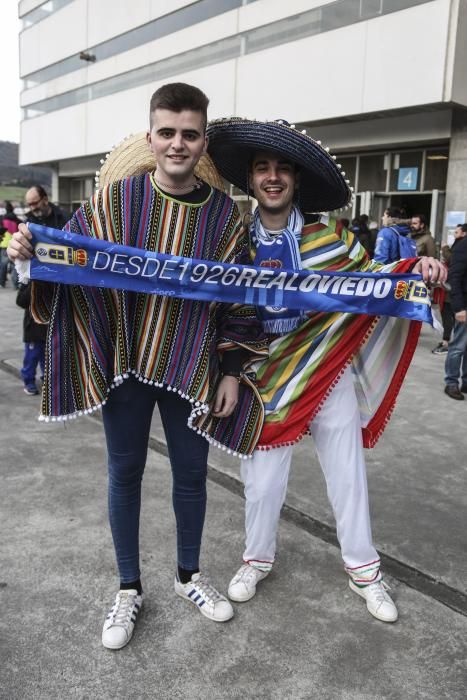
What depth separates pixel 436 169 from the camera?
12.9m

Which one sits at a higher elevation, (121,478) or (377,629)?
(121,478)

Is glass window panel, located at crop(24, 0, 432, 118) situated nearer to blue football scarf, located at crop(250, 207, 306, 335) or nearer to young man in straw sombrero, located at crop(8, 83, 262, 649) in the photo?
blue football scarf, located at crop(250, 207, 306, 335)

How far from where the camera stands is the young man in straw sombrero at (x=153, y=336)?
80.3 inches

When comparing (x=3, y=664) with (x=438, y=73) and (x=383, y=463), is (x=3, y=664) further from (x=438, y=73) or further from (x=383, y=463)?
(x=438, y=73)

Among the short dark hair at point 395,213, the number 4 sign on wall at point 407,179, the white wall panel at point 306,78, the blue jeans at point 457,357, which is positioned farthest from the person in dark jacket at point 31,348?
the number 4 sign on wall at point 407,179

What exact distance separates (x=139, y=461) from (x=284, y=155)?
48.8 inches

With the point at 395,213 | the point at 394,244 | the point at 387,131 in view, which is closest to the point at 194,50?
the point at 387,131

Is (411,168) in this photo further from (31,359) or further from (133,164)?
(133,164)

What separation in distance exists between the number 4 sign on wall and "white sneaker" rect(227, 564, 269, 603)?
12.1m

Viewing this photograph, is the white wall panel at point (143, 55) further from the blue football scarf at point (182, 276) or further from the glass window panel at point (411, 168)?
the blue football scarf at point (182, 276)

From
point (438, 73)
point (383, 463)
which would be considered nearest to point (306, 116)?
point (438, 73)

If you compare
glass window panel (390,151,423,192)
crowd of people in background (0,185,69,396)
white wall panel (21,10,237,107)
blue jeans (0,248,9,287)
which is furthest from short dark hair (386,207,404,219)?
white wall panel (21,10,237,107)

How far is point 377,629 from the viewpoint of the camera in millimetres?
2322

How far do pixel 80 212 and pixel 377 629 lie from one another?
1887 mm
